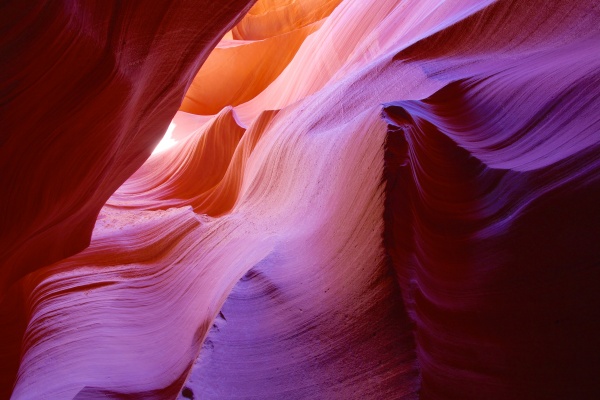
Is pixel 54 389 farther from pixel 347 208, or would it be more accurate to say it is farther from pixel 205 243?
pixel 347 208

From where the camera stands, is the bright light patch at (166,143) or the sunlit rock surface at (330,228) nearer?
the sunlit rock surface at (330,228)

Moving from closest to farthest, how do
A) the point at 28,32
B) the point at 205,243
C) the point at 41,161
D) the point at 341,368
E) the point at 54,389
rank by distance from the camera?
the point at 28,32, the point at 341,368, the point at 41,161, the point at 54,389, the point at 205,243

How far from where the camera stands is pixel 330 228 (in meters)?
1.91

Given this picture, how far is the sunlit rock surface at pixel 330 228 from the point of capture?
1382mm

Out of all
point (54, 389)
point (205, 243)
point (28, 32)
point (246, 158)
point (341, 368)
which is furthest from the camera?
point (246, 158)

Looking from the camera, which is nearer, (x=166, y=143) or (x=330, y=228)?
(x=330, y=228)

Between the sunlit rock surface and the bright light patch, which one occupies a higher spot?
the bright light patch

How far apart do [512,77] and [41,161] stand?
2.23 m

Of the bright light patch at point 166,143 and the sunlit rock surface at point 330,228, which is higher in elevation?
the bright light patch at point 166,143

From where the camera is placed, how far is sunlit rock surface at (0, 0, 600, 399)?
54.4 inches

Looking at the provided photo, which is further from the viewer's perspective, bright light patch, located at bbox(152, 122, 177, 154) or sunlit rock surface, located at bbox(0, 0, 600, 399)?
bright light patch, located at bbox(152, 122, 177, 154)

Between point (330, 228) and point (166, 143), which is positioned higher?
point (166, 143)

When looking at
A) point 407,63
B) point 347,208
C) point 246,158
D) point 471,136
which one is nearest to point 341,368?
point 347,208

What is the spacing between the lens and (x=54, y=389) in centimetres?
199
